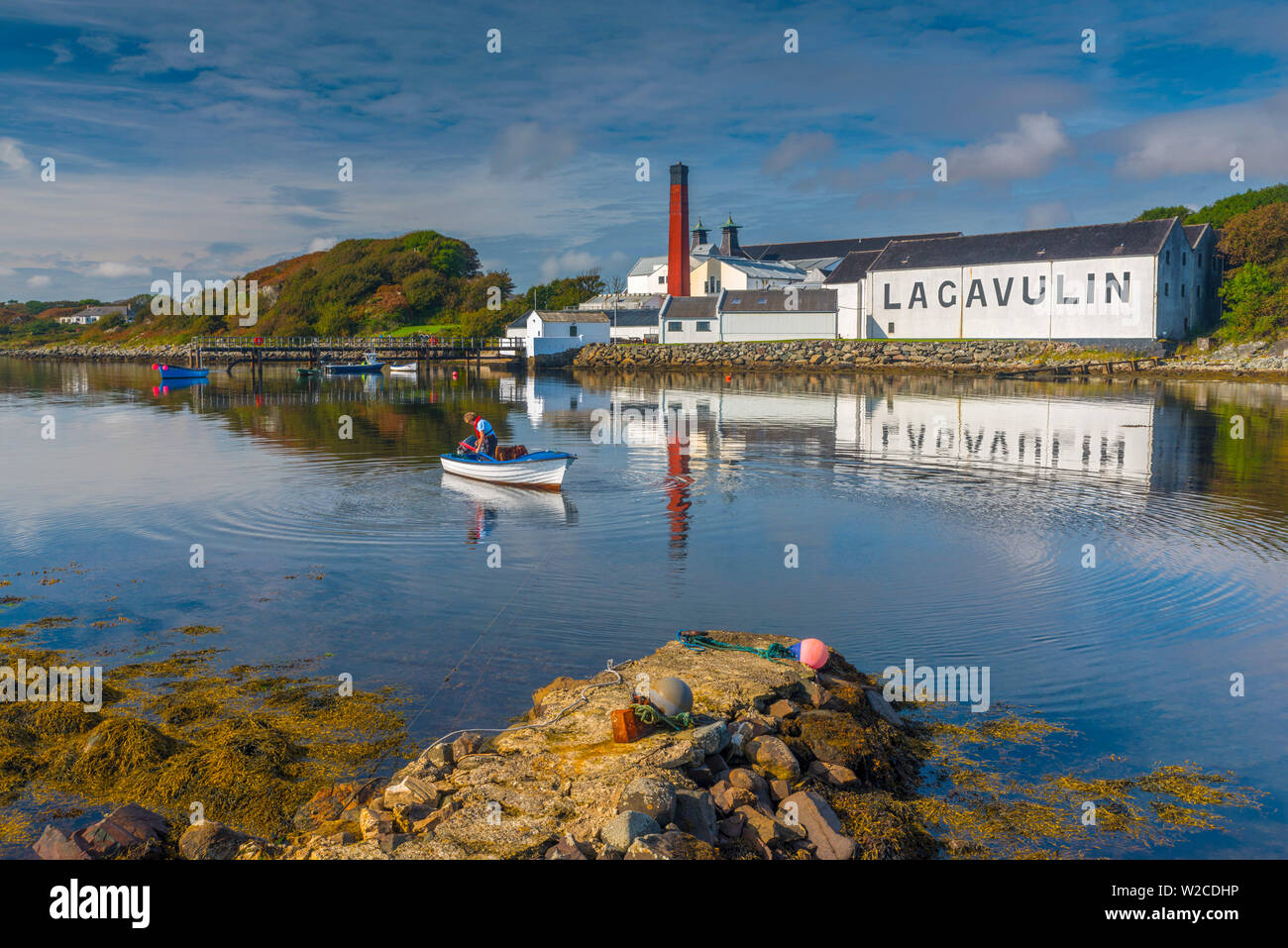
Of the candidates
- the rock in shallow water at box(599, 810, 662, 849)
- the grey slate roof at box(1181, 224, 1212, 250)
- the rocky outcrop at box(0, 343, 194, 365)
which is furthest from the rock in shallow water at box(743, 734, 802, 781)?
the rocky outcrop at box(0, 343, 194, 365)

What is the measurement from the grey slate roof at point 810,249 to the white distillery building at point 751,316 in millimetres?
40906

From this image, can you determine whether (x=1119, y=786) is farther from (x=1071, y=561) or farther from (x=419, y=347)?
(x=419, y=347)

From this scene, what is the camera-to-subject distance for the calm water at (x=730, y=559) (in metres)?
12.8

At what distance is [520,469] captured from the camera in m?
26.9

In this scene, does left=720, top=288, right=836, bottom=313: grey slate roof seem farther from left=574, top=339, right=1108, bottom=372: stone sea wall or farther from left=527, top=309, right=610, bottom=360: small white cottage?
left=527, top=309, right=610, bottom=360: small white cottage

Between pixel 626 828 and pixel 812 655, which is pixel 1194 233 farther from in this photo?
pixel 626 828

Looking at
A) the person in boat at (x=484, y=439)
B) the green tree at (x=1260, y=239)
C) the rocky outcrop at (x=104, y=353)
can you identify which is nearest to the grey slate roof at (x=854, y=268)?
the green tree at (x=1260, y=239)

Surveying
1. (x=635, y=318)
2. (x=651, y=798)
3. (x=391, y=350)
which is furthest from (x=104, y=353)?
(x=651, y=798)

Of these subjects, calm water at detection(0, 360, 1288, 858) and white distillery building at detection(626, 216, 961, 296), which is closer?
calm water at detection(0, 360, 1288, 858)

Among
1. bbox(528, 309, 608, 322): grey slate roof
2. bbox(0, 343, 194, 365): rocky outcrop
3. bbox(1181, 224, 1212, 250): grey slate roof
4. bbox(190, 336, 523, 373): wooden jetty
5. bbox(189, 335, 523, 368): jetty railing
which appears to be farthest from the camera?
bbox(0, 343, 194, 365): rocky outcrop

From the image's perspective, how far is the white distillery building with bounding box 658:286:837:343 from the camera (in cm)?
9775

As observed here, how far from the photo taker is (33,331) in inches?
7864

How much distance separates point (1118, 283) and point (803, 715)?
7783 centimetres

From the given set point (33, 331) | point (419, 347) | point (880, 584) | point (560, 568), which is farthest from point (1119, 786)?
point (33, 331)
